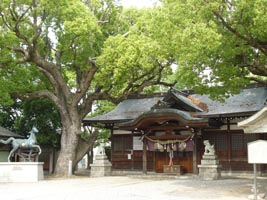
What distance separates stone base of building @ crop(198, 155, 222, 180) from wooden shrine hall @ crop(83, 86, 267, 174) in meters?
1.43

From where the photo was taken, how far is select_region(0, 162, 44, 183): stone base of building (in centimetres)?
1852

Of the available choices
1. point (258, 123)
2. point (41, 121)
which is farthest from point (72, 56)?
point (258, 123)

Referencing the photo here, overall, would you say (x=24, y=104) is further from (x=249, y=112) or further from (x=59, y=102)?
(x=249, y=112)

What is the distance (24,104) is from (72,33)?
9.79m

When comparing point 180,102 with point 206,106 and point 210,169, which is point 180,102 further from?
point 210,169

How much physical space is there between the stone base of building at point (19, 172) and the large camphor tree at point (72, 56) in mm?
3535

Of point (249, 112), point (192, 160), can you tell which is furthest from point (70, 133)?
point (249, 112)

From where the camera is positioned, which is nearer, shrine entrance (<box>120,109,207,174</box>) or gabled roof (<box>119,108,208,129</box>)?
gabled roof (<box>119,108,208,129</box>)

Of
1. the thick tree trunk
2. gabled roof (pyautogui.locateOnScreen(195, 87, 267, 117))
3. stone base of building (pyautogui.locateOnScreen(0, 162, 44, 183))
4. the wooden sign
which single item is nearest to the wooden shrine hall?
gabled roof (pyautogui.locateOnScreen(195, 87, 267, 117))

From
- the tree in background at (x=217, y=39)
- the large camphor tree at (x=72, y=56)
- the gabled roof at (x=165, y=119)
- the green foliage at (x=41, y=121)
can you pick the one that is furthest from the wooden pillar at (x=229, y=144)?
the green foliage at (x=41, y=121)

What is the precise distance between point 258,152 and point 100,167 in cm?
1358

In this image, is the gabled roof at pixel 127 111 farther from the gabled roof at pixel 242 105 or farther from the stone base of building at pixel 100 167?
the gabled roof at pixel 242 105

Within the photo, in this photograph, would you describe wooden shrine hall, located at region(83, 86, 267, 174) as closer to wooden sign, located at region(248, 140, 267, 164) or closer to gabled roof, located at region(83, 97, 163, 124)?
gabled roof, located at region(83, 97, 163, 124)

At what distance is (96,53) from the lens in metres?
23.0
